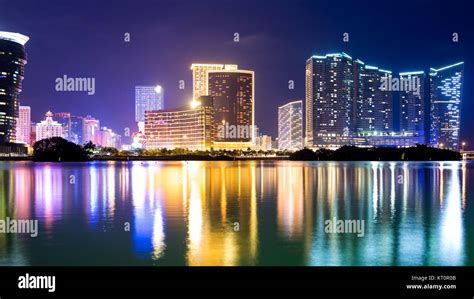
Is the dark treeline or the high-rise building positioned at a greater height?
the high-rise building

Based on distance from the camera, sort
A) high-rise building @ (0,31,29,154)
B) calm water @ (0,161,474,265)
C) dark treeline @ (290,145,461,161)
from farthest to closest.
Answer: high-rise building @ (0,31,29,154) < dark treeline @ (290,145,461,161) < calm water @ (0,161,474,265)

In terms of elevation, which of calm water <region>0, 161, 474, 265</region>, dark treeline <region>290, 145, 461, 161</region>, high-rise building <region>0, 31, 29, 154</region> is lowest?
calm water <region>0, 161, 474, 265</region>

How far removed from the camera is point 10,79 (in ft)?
570

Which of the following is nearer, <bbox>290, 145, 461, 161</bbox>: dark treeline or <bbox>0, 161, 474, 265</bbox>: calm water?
<bbox>0, 161, 474, 265</bbox>: calm water

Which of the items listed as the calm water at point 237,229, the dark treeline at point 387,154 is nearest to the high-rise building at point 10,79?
the dark treeline at point 387,154

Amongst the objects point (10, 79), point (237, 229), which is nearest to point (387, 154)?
point (237, 229)

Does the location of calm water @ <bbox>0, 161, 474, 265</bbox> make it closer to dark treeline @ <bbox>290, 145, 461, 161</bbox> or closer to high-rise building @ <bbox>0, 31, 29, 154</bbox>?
dark treeline @ <bbox>290, 145, 461, 161</bbox>

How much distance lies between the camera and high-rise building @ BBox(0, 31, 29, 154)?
170 metres

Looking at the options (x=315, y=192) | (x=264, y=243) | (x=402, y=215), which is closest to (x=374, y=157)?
(x=315, y=192)

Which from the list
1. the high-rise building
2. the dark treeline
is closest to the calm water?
the dark treeline

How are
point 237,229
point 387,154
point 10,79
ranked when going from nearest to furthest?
point 237,229 → point 387,154 → point 10,79

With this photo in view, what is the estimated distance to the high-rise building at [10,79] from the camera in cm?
17012

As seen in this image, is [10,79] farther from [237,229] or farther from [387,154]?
[237,229]
